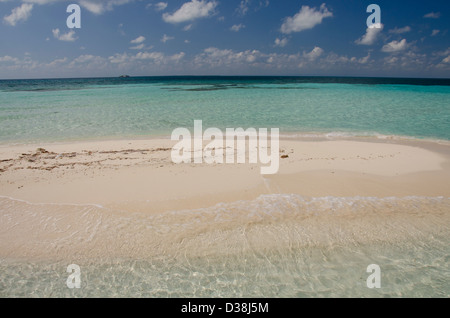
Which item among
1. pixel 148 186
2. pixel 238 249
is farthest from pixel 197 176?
pixel 238 249

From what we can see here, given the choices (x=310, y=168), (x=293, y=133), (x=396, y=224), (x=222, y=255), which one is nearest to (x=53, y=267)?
(x=222, y=255)

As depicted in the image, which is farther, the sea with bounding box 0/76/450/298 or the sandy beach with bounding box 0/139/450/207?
the sandy beach with bounding box 0/139/450/207

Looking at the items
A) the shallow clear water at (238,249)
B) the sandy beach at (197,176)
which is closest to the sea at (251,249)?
the shallow clear water at (238,249)

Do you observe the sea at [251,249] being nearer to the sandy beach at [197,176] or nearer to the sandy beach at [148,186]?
the sandy beach at [148,186]

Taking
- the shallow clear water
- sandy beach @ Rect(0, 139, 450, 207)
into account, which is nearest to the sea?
the shallow clear water

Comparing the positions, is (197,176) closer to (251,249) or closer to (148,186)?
(148,186)

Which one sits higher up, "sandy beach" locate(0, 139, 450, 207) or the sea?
"sandy beach" locate(0, 139, 450, 207)

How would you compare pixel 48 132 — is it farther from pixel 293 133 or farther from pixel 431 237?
pixel 431 237

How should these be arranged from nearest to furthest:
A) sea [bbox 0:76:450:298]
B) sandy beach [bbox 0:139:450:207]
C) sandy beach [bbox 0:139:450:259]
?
sea [bbox 0:76:450:298], sandy beach [bbox 0:139:450:259], sandy beach [bbox 0:139:450:207]

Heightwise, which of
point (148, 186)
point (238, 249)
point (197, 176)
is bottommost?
point (238, 249)

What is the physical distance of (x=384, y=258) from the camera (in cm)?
374

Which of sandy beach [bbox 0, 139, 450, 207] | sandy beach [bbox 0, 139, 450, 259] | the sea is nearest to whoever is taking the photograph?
the sea

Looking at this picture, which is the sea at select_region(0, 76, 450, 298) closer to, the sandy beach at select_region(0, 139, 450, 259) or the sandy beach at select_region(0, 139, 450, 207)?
the sandy beach at select_region(0, 139, 450, 259)
